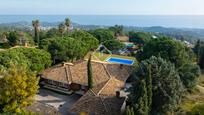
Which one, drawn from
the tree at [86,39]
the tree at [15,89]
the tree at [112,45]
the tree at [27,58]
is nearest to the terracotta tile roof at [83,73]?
the tree at [27,58]

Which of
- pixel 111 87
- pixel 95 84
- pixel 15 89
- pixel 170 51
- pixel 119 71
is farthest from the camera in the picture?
pixel 119 71

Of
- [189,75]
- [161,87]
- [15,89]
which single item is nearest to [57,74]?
[15,89]

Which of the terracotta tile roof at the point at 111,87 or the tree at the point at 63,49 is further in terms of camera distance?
the tree at the point at 63,49

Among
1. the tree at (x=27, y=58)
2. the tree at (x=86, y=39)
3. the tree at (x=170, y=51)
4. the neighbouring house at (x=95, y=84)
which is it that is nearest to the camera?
the neighbouring house at (x=95, y=84)

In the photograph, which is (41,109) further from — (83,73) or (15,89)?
(83,73)

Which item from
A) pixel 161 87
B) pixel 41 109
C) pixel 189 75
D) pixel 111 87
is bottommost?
pixel 41 109

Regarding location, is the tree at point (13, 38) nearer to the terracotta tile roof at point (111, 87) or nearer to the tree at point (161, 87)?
the terracotta tile roof at point (111, 87)

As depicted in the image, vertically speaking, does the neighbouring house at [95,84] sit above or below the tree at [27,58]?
below

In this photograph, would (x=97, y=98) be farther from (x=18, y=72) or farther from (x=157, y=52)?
(x=157, y=52)
